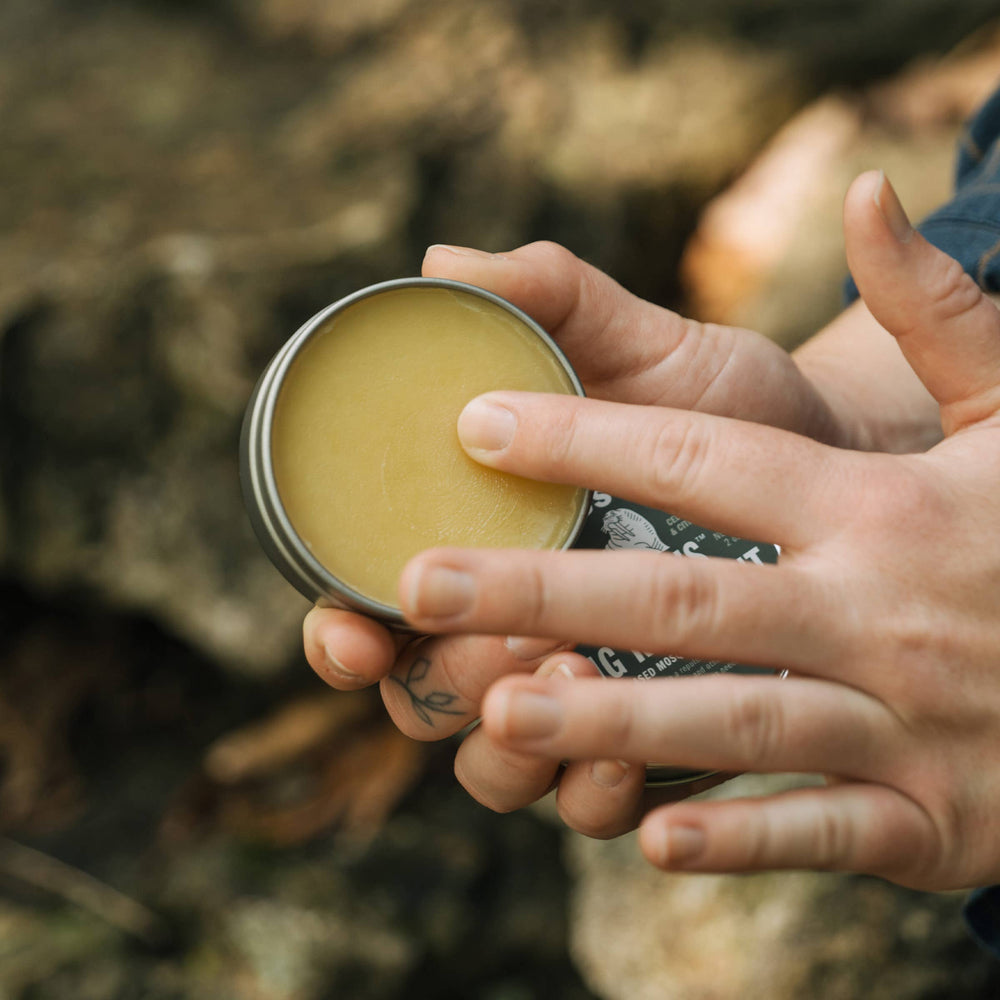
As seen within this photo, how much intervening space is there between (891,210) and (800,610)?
1.96ft

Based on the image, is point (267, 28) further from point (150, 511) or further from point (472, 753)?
point (472, 753)

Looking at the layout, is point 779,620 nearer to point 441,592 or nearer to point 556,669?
point 556,669

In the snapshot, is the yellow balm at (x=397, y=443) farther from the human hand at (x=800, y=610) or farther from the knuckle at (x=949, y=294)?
the knuckle at (x=949, y=294)

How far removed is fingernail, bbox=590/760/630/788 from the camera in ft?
4.88

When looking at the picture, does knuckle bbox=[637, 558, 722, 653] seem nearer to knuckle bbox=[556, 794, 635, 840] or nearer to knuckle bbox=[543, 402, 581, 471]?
knuckle bbox=[543, 402, 581, 471]

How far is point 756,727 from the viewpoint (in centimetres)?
121

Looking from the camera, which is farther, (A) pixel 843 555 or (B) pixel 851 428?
(B) pixel 851 428

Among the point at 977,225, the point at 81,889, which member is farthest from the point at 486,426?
the point at 81,889

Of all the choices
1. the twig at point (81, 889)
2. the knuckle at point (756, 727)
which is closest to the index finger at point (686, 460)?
the knuckle at point (756, 727)

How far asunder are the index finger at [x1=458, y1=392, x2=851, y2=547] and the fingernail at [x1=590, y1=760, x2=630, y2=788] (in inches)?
16.9

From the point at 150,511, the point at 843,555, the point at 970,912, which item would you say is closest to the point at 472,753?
the point at 843,555

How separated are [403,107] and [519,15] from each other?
60cm

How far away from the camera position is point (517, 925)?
8.29ft

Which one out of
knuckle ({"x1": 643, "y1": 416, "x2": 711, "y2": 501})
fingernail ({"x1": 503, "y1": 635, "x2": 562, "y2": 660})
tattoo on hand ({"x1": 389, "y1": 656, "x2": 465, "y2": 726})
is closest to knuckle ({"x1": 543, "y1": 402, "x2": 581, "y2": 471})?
knuckle ({"x1": 643, "y1": 416, "x2": 711, "y2": 501})
